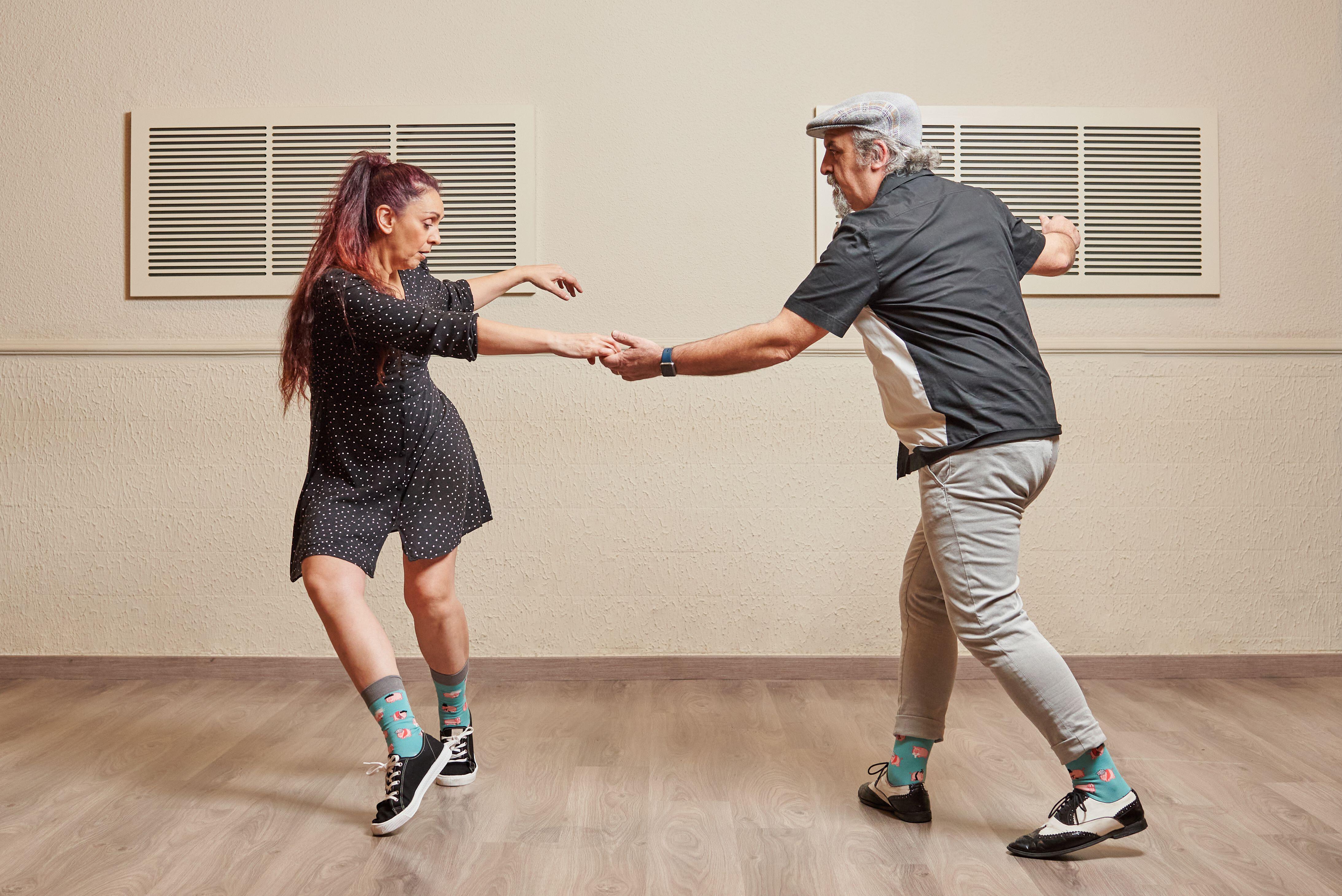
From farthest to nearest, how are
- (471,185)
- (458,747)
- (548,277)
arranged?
(471,185) → (548,277) → (458,747)

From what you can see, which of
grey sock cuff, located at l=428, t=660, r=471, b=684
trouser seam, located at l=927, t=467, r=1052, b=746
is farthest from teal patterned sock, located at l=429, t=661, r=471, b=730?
trouser seam, located at l=927, t=467, r=1052, b=746

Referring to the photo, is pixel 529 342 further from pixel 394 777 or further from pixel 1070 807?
pixel 1070 807

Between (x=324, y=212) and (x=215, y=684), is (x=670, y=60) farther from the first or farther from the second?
(x=215, y=684)

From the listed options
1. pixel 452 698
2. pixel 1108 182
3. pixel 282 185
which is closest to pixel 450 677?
pixel 452 698

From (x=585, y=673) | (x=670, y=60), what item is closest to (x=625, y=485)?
(x=585, y=673)

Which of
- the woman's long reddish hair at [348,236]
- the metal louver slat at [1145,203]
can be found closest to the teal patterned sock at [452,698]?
the woman's long reddish hair at [348,236]

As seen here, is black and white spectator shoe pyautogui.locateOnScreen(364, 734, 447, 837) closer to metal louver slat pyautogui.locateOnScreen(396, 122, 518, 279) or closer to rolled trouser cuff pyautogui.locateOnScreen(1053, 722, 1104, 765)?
rolled trouser cuff pyautogui.locateOnScreen(1053, 722, 1104, 765)

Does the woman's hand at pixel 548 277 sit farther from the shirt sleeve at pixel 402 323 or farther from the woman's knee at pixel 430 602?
the woman's knee at pixel 430 602

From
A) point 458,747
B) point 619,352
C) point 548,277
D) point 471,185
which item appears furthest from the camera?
point 471,185

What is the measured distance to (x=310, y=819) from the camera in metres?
2.02

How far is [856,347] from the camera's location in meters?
3.26

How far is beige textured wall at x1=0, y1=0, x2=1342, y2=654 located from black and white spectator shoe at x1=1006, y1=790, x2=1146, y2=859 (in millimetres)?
1447

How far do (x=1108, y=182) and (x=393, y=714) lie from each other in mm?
2707

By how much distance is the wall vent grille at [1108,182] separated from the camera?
321 centimetres
